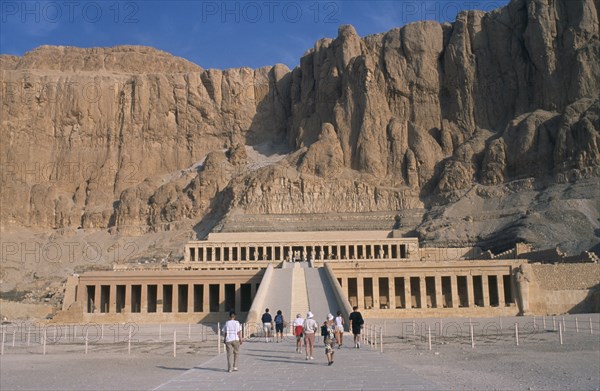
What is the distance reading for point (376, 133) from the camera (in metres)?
112

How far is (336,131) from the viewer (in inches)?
4471

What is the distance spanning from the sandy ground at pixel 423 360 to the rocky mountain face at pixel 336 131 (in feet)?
123

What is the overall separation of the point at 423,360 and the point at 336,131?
9136 cm

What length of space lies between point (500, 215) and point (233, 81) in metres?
73.4

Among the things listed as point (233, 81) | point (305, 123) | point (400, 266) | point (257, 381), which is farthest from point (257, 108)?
point (257, 381)

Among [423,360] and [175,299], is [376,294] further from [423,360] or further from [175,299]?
[423,360]

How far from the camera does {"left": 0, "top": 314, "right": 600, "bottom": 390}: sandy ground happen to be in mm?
17859

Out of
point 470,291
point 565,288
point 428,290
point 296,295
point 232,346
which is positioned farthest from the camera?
point 428,290

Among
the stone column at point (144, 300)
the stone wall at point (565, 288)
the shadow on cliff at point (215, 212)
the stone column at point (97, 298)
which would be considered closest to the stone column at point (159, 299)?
the stone column at point (144, 300)

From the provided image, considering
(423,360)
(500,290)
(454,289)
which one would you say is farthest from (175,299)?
A: (423,360)

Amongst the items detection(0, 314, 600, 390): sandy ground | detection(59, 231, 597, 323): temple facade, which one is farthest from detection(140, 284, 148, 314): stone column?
detection(0, 314, 600, 390): sandy ground

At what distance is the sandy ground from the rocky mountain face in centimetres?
3740

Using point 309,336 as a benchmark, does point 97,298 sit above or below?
above

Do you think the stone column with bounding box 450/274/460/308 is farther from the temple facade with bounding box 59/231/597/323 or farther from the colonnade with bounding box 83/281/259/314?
the colonnade with bounding box 83/281/259/314
